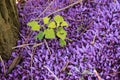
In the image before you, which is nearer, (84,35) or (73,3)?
(84,35)

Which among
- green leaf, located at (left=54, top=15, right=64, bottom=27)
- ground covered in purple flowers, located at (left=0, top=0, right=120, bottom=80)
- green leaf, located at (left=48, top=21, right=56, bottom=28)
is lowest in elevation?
ground covered in purple flowers, located at (left=0, top=0, right=120, bottom=80)

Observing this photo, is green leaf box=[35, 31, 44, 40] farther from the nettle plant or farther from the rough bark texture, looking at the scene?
the rough bark texture

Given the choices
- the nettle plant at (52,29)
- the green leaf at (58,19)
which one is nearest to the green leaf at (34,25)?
the nettle plant at (52,29)

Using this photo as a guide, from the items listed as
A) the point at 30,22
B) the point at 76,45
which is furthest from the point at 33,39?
the point at 76,45

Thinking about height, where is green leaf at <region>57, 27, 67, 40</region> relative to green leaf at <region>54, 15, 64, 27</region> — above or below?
below

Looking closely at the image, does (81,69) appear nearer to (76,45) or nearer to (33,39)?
(76,45)

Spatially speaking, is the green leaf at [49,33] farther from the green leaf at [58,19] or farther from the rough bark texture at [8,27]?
the rough bark texture at [8,27]

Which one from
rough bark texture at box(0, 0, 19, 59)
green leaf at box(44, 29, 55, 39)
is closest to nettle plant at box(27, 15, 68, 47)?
green leaf at box(44, 29, 55, 39)
